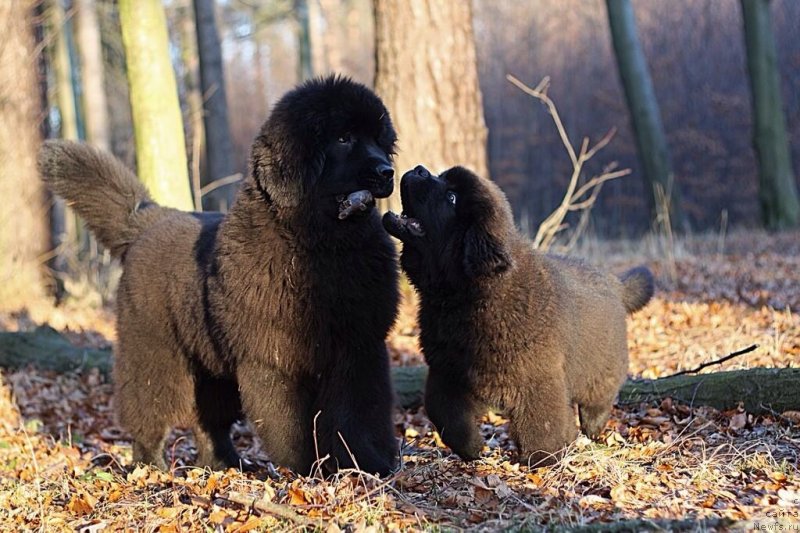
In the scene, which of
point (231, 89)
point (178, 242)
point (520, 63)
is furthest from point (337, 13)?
point (178, 242)

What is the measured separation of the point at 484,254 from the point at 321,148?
1063mm

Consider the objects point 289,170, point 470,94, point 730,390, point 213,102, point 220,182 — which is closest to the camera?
point 289,170

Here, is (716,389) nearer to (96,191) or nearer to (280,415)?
(280,415)

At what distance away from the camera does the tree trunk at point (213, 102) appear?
1641cm

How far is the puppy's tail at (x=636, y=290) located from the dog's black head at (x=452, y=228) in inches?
59.4

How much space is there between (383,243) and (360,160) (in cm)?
50

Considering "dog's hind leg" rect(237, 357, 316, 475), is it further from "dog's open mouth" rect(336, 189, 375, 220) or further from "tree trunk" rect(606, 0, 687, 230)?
"tree trunk" rect(606, 0, 687, 230)

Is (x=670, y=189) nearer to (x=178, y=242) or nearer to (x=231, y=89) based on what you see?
(x=178, y=242)

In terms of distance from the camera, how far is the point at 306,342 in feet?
15.6

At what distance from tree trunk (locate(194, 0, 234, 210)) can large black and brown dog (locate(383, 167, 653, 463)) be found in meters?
11.5

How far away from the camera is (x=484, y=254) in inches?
192

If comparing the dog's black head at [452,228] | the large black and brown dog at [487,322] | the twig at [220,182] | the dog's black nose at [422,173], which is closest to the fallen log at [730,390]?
the large black and brown dog at [487,322]

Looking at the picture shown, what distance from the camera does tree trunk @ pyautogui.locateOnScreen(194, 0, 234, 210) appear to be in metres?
16.4

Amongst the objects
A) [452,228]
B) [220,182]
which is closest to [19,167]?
[220,182]
